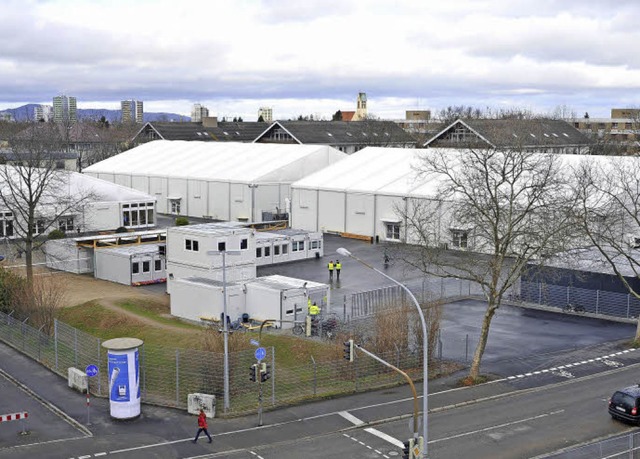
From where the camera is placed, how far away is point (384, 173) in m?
77.1

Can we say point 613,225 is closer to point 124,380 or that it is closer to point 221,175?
point 124,380

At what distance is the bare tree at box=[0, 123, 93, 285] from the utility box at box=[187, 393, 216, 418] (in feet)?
62.8

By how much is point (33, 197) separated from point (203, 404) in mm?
45135

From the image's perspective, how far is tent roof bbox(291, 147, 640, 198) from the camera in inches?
2810

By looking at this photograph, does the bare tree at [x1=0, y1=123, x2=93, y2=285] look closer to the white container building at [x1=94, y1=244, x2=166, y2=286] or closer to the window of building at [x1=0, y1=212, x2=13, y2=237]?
the window of building at [x1=0, y1=212, x2=13, y2=237]

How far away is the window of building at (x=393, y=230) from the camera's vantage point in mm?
72062

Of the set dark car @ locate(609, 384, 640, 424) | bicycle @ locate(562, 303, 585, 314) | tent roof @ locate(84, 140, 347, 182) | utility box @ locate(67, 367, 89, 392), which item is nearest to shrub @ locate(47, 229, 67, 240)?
Result: tent roof @ locate(84, 140, 347, 182)

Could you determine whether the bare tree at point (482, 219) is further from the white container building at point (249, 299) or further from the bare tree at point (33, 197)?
the bare tree at point (33, 197)

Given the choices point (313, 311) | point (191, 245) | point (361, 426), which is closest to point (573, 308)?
point (313, 311)

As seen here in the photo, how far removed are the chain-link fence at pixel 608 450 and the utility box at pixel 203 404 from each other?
12.3m

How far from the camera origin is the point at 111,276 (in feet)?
186

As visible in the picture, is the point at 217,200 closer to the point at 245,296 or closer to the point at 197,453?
the point at 245,296

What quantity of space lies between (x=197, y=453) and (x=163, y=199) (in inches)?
2633

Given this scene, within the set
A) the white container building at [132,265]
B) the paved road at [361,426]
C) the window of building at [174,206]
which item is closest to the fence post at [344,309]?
the paved road at [361,426]
